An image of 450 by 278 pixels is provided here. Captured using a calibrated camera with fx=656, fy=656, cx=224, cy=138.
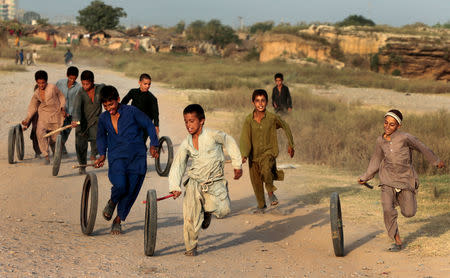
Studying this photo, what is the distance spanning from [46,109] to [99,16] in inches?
3900

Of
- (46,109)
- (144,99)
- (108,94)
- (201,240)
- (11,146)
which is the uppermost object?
(108,94)

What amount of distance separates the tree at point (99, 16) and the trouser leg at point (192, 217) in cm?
10279

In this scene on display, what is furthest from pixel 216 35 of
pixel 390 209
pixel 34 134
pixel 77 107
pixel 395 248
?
pixel 390 209

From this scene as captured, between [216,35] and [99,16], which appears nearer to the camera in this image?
[216,35]

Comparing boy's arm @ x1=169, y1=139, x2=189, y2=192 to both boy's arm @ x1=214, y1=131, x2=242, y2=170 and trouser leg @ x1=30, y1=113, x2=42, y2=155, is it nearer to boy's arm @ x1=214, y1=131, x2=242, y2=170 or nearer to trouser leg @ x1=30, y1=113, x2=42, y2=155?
boy's arm @ x1=214, y1=131, x2=242, y2=170

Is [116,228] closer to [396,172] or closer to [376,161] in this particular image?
[376,161]

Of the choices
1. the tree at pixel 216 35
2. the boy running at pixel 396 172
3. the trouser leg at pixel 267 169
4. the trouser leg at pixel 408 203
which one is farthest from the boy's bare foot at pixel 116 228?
the tree at pixel 216 35

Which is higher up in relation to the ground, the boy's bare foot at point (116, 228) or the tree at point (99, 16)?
the tree at point (99, 16)

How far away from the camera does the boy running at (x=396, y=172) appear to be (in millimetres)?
6625

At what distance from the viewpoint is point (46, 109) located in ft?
36.4

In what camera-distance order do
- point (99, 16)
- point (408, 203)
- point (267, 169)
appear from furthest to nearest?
point (99, 16) < point (267, 169) < point (408, 203)

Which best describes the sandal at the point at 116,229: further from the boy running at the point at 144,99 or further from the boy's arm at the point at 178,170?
the boy running at the point at 144,99

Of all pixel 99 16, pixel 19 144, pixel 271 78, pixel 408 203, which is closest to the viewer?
pixel 408 203

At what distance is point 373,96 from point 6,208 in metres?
25.7
